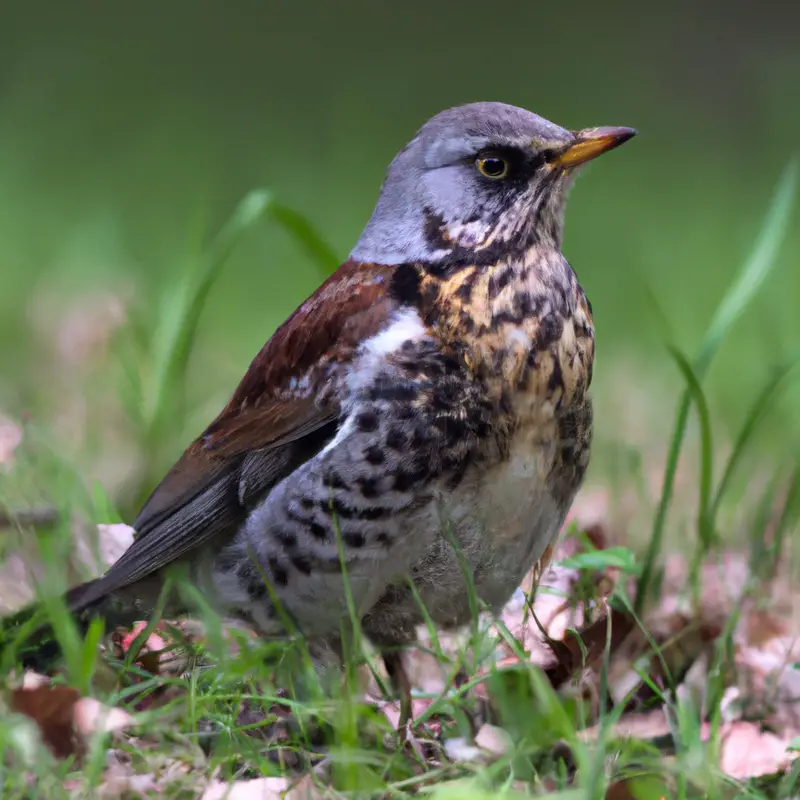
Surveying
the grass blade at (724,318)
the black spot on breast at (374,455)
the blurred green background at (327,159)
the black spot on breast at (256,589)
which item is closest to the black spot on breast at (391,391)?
the black spot on breast at (374,455)

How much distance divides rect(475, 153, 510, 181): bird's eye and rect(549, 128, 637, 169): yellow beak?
0.34ft

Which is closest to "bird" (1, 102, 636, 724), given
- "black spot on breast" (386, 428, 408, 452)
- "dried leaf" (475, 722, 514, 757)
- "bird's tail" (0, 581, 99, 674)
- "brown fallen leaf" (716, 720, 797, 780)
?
"black spot on breast" (386, 428, 408, 452)

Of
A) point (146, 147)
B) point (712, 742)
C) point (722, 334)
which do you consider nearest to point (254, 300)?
point (146, 147)

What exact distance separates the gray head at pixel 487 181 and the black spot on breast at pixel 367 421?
414 millimetres

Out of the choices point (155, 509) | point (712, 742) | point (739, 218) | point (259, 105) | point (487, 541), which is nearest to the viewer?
point (712, 742)

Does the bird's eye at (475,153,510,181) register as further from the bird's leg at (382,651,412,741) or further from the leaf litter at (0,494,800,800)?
the bird's leg at (382,651,412,741)

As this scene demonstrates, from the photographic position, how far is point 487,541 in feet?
9.15

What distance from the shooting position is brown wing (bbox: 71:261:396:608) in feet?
9.37

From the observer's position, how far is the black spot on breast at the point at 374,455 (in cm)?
269

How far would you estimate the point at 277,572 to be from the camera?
9.30 ft

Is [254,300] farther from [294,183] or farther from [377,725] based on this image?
[377,725]

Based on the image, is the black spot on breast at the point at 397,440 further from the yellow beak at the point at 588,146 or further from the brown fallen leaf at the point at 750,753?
the brown fallen leaf at the point at 750,753

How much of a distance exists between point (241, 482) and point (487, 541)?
22.8 inches

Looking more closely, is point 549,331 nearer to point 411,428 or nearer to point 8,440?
point 411,428
